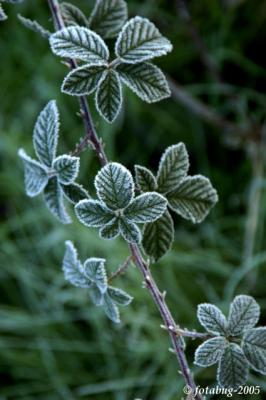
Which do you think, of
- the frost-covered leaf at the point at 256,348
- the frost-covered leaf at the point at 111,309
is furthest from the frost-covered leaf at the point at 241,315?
the frost-covered leaf at the point at 111,309

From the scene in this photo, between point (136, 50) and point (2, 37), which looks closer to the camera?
point (136, 50)

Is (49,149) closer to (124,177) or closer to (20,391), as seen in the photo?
(124,177)

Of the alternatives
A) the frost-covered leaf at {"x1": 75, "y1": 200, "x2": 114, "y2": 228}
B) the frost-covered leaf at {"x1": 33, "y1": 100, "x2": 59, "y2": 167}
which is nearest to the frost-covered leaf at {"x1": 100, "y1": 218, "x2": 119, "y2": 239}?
the frost-covered leaf at {"x1": 75, "y1": 200, "x2": 114, "y2": 228}

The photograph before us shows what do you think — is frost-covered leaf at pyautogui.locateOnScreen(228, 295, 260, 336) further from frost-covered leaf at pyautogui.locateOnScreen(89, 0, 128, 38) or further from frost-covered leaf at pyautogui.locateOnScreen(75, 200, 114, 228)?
frost-covered leaf at pyautogui.locateOnScreen(89, 0, 128, 38)

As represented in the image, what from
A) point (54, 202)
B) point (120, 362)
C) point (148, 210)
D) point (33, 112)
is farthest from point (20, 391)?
point (148, 210)

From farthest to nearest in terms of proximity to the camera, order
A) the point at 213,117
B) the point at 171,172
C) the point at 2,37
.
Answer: the point at 2,37 < the point at 213,117 < the point at 171,172

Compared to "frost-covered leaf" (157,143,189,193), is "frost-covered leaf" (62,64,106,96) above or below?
above

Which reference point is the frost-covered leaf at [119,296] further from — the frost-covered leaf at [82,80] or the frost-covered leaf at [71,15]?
the frost-covered leaf at [71,15]
